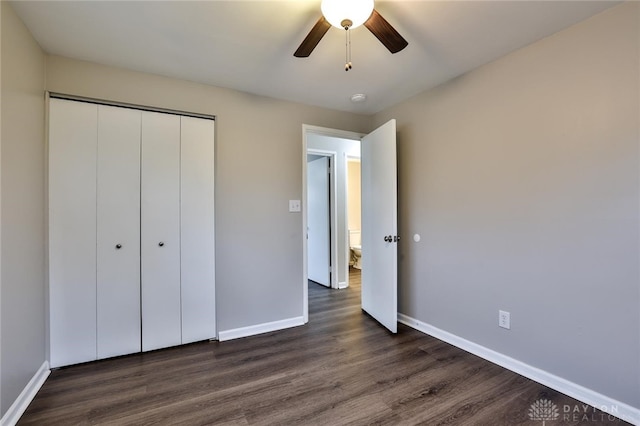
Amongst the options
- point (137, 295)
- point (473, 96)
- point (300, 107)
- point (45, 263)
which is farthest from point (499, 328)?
point (45, 263)

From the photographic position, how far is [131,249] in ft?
7.55

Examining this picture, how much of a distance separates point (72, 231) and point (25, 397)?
3.37ft

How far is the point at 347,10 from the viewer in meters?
1.40

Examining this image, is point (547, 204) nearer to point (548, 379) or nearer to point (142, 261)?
point (548, 379)

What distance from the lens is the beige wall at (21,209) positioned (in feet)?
5.00

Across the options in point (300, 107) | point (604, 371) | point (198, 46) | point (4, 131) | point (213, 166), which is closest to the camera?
point (4, 131)

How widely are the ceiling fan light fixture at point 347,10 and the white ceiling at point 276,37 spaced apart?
21cm

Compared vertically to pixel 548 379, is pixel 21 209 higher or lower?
higher

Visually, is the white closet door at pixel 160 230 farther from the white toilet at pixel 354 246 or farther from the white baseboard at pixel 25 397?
the white toilet at pixel 354 246

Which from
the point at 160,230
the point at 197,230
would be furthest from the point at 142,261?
the point at 197,230

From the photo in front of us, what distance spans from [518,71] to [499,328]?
1.82 meters

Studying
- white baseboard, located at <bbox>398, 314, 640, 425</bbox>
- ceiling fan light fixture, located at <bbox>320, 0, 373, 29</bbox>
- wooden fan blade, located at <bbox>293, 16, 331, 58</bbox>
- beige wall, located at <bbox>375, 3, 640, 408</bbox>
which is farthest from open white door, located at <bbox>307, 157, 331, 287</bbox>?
ceiling fan light fixture, located at <bbox>320, 0, 373, 29</bbox>

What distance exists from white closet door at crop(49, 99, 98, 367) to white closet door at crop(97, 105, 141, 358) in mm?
49

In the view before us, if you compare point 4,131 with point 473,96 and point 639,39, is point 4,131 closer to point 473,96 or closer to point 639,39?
point 473,96
